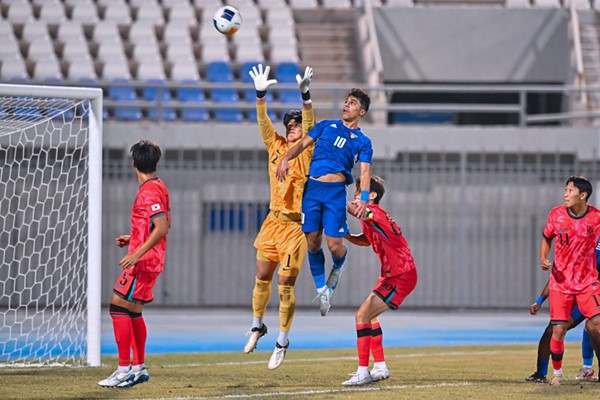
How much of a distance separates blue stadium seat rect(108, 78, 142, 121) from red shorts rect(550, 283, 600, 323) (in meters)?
12.7

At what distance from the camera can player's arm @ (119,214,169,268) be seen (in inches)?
321

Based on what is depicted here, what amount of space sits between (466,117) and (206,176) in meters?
8.20

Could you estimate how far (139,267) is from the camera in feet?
27.8

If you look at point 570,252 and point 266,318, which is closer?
point 570,252

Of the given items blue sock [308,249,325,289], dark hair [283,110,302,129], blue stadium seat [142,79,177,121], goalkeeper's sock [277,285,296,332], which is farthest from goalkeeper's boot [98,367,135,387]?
blue stadium seat [142,79,177,121]

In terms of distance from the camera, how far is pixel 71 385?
896cm

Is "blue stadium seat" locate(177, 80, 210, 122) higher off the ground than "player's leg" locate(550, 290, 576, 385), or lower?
higher

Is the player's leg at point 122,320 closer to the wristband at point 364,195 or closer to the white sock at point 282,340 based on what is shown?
the white sock at point 282,340

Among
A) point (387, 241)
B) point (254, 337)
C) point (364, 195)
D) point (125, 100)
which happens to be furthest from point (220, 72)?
point (364, 195)

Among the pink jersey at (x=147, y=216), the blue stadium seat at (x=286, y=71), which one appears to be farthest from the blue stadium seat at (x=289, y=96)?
the pink jersey at (x=147, y=216)

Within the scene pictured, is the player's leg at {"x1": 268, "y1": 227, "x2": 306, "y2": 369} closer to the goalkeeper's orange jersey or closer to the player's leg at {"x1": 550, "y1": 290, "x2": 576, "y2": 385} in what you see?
the goalkeeper's orange jersey

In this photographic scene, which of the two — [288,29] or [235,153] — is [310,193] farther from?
[288,29]

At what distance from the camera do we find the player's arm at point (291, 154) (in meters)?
9.16

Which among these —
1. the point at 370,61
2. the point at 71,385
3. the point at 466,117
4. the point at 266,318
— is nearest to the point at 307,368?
the point at 71,385
